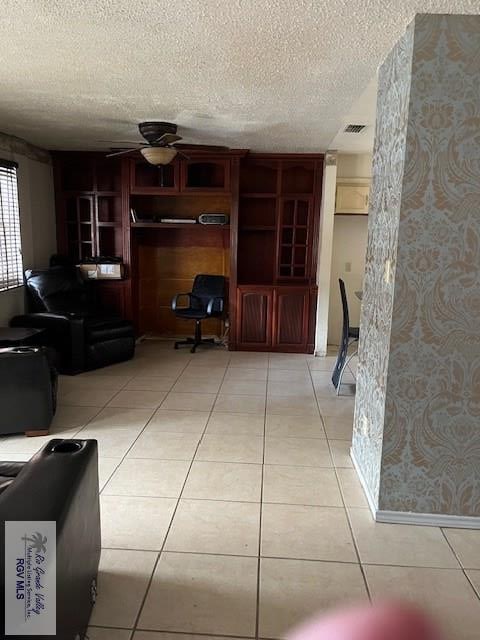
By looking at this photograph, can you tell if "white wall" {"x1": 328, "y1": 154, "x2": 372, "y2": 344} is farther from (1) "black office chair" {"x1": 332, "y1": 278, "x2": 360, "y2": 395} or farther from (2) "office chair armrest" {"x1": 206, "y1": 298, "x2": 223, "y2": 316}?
(1) "black office chair" {"x1": 332, "y1": 278, "x2": 360, "y2": 395}

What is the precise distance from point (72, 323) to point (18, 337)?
0.76 m

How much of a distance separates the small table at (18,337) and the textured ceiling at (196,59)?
1.78 m

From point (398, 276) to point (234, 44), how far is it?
1394 millimetres

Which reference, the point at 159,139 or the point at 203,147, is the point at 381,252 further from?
the point at 203,147

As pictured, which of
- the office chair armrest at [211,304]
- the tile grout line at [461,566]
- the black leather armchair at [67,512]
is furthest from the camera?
the office chair armrest at [211,304]

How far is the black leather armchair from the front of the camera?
129 centimetres

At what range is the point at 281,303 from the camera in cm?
559

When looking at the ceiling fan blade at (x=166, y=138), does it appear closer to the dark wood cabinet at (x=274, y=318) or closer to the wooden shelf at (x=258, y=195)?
the wooden shelf at (x=258, y=195)

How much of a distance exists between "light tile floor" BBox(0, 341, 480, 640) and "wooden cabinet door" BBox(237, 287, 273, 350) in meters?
1.73

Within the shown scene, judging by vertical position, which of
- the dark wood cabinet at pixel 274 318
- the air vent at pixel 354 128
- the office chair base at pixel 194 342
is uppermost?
the air vent at pixel 354 128

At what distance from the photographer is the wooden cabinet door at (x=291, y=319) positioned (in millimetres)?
5555

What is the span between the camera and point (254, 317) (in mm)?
5648

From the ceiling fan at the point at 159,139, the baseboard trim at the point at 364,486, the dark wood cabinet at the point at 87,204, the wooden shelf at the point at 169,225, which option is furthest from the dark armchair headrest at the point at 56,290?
the baseboard trim at the point at 364,486

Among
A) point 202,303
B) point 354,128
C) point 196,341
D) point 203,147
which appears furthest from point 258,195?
point 196,341
